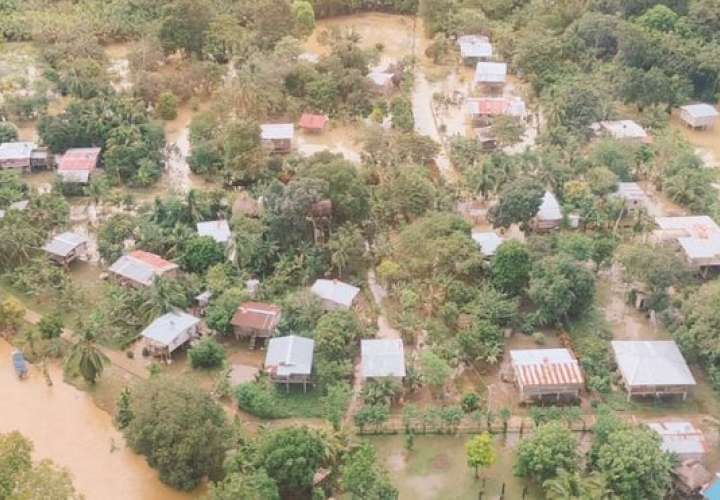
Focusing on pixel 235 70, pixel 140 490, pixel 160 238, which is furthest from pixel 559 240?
pixel 235 70

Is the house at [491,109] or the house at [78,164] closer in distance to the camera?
the house at [78,164]

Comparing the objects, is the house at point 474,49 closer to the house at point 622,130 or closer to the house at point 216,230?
the house at point 622,130

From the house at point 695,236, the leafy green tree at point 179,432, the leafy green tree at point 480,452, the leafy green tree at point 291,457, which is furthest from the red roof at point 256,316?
the house at point 695,236

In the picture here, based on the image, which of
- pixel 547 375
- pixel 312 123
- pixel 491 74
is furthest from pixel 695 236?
pixel 312 123

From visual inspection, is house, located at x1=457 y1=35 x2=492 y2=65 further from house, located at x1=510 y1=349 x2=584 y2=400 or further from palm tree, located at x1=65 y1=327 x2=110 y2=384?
palm tree, located at x1=65 y1=327 x2=110 y2=384

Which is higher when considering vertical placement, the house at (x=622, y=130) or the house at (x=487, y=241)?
the house at (x=622, y=130)

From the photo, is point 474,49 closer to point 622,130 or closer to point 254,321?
point 622,130

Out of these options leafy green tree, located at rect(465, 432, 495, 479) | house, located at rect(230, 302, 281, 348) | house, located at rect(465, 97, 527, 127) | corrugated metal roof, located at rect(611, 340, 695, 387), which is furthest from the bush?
house, located at rect(465, 97, 527, 127)
